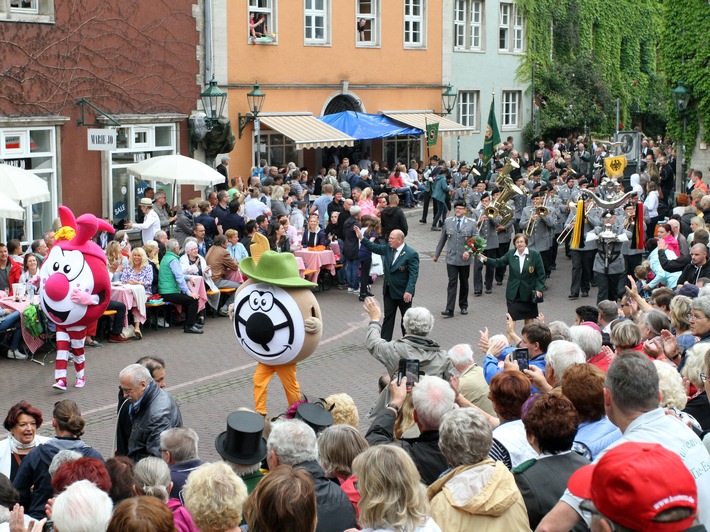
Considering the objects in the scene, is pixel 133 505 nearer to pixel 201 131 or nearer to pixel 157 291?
pixel 157 291

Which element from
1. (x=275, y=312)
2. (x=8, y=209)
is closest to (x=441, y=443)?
(x=275, y=312)

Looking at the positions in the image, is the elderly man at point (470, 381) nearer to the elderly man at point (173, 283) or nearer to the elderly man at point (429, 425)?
the elderly man at point (429, 425)

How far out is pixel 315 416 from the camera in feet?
23.1

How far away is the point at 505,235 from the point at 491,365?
11.1 m

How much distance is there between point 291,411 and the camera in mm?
7766

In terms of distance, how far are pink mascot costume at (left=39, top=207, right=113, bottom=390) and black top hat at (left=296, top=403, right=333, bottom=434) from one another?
5.07 meters

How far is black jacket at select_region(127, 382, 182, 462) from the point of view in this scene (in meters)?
7.86

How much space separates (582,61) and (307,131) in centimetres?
1547

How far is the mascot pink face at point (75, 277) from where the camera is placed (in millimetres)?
11406

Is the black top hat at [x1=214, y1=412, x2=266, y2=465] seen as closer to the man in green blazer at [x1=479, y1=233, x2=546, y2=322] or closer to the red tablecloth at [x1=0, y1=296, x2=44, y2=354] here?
the red tablecloth at [x1=0, y1=296, x2=44, y2=354]

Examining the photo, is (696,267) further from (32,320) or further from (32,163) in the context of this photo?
(32,163)

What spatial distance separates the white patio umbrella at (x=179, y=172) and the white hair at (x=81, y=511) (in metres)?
14.9

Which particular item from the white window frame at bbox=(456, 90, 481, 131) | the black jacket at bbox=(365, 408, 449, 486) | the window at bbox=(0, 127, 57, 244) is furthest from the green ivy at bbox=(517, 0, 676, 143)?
the black jacket at bbox=(365, 408, 449, 486)

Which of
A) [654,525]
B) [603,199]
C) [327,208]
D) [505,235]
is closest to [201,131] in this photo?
[327,208]
